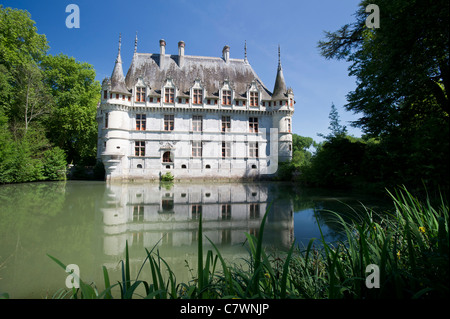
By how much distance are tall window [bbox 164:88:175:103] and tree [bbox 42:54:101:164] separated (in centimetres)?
1024

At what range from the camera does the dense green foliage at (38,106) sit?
16703mm

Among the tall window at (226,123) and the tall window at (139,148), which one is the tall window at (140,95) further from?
the tall window at (226,123)

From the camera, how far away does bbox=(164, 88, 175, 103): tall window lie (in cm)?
2183

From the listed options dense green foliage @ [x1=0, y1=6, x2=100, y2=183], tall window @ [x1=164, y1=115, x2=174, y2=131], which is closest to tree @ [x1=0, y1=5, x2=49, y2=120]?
Result: dense green foliage @ [x1=0, y1=6, x2=100, y2=183]

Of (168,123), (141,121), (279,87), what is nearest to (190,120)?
(168,123)

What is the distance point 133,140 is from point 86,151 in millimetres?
10732

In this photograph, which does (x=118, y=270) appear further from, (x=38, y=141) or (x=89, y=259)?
(x=38, y=141)

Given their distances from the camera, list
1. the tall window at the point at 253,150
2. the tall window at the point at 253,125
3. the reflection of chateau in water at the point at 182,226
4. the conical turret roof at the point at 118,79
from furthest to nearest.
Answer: the tall window at the point at 253,125
the tall window at the point at 253,150
the conical turret roof at the point at 118,79
the reflection of chateau in water at the point at 182,226

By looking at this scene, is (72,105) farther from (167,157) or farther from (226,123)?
(226,123)

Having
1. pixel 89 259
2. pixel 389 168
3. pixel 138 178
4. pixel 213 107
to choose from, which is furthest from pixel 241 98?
pixel 89 259

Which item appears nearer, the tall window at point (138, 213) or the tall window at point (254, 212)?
the tall window at point (138, 213)

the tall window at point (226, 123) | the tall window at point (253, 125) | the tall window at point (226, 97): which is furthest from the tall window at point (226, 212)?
the tall window at point (226, 97)

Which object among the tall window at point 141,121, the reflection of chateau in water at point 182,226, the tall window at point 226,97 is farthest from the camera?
the tall window at point 226,97

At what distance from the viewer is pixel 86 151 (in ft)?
89.8
